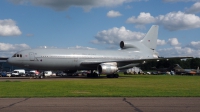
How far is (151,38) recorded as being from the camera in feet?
192

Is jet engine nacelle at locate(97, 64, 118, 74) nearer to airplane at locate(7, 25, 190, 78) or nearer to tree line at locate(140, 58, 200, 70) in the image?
airplane at locate(7, 25, 190, 78)

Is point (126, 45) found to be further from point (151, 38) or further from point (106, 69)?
point (106, 69)

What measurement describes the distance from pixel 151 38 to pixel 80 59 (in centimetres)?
1953

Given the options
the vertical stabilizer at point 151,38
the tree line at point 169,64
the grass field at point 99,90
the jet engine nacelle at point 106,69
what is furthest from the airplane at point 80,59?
the tree line at point 169,64

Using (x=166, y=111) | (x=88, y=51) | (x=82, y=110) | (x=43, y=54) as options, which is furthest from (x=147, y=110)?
(x=88, y=51)

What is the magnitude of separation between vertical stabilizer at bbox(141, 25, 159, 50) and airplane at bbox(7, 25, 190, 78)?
180 inches

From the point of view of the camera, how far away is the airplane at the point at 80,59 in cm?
4078

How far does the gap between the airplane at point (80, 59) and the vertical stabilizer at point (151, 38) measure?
4580 millimetres

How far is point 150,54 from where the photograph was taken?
55.7m

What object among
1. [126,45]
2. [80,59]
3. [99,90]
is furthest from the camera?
[126,45]

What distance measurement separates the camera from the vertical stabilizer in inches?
2278

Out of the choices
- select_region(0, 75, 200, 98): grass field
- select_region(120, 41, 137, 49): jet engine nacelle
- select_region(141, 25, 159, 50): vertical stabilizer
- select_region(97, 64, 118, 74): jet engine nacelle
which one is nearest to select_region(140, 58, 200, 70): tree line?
select_region(141, 25, 159, 50): vertical stabilizer

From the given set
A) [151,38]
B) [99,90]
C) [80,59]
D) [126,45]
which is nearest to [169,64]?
[151,38]

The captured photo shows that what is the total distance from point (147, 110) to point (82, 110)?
7.34 ft
